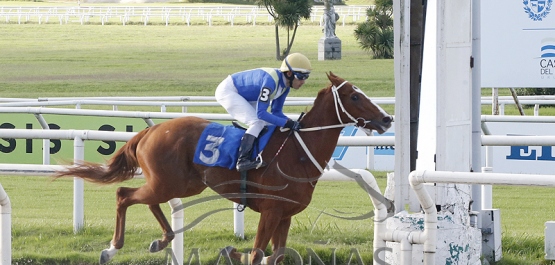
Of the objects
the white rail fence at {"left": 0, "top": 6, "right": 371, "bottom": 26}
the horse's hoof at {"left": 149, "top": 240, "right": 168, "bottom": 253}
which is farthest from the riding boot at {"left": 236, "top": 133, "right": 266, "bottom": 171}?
the white rail fence at {"left": 0, "top": 6, "right": 371, "bottom": 26}

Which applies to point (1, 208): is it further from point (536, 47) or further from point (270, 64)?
point (270, 64)

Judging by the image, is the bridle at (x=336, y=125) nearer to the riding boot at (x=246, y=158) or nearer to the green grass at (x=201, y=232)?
the riding boot at (x=246, y=158)

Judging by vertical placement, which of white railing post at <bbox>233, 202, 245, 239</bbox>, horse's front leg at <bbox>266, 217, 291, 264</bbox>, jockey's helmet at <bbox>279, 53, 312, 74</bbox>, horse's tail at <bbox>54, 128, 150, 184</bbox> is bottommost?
white railing post at <bbox>233, 202, 245, 239</bbox>

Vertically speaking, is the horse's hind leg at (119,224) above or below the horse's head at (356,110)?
below

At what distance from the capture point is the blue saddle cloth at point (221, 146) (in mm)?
4867

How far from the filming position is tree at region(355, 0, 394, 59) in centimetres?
2738

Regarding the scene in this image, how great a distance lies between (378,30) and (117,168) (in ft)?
76.4

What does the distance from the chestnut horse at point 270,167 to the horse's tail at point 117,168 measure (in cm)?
10

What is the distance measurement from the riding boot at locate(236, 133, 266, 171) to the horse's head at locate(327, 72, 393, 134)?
0.48 metres

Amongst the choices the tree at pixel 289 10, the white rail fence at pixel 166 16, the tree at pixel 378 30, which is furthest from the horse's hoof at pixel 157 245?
the white rail fence at pixel 166 16

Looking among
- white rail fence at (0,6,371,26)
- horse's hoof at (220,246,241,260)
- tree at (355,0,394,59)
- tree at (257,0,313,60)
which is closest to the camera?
horse's hoof at (220,246,241,260)

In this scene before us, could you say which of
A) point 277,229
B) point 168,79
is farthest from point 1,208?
point 168,79

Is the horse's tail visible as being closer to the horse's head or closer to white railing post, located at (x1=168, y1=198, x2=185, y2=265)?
white railing post, located at (x1=168, y1=198, x2=185, y2=265)

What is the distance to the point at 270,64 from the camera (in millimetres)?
27734
